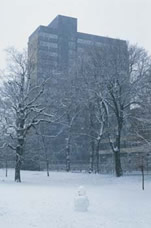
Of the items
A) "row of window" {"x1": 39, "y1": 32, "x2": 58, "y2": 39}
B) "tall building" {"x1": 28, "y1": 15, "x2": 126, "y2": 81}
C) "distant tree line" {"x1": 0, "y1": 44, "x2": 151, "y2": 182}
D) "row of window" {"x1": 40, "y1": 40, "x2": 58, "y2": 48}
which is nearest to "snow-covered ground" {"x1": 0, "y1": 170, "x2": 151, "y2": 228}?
"distant tree line" {"x1": 0, "y1": 44, "x2": 151, "y2": 182}

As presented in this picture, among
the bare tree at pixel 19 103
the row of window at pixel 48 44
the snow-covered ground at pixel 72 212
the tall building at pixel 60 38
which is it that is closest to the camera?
the snow-covered ground at pixel 72 212

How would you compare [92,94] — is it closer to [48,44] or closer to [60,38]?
[48,44]

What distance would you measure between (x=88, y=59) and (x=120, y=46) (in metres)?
3.73

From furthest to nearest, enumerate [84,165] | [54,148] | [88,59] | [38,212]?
[84,165] → [54,148] → [88,59] → [38,212]

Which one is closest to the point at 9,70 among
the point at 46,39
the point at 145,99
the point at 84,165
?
the point at 145,99

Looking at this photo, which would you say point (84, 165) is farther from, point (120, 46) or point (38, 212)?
point (38, 212)

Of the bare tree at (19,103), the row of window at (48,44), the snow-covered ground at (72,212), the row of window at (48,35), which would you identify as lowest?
the snow-covered ground at (72,212)

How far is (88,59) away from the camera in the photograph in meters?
33.8

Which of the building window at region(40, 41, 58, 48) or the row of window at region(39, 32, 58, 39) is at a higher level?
the row of window at region(39, 32, 58, 39)

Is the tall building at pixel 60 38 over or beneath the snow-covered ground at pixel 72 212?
over

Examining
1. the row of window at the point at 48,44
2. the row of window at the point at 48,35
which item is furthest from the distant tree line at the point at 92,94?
the row of window at the point at 48,35

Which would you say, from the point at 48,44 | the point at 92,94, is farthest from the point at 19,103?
the point at 48,44

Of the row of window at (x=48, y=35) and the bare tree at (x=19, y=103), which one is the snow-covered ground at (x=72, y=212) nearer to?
the bare tree at (x=19, y=103)

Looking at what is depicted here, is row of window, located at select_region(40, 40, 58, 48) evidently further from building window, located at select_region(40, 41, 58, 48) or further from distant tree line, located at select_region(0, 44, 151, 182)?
distant tree line, located at select_region(0, 44, 151, 182)
